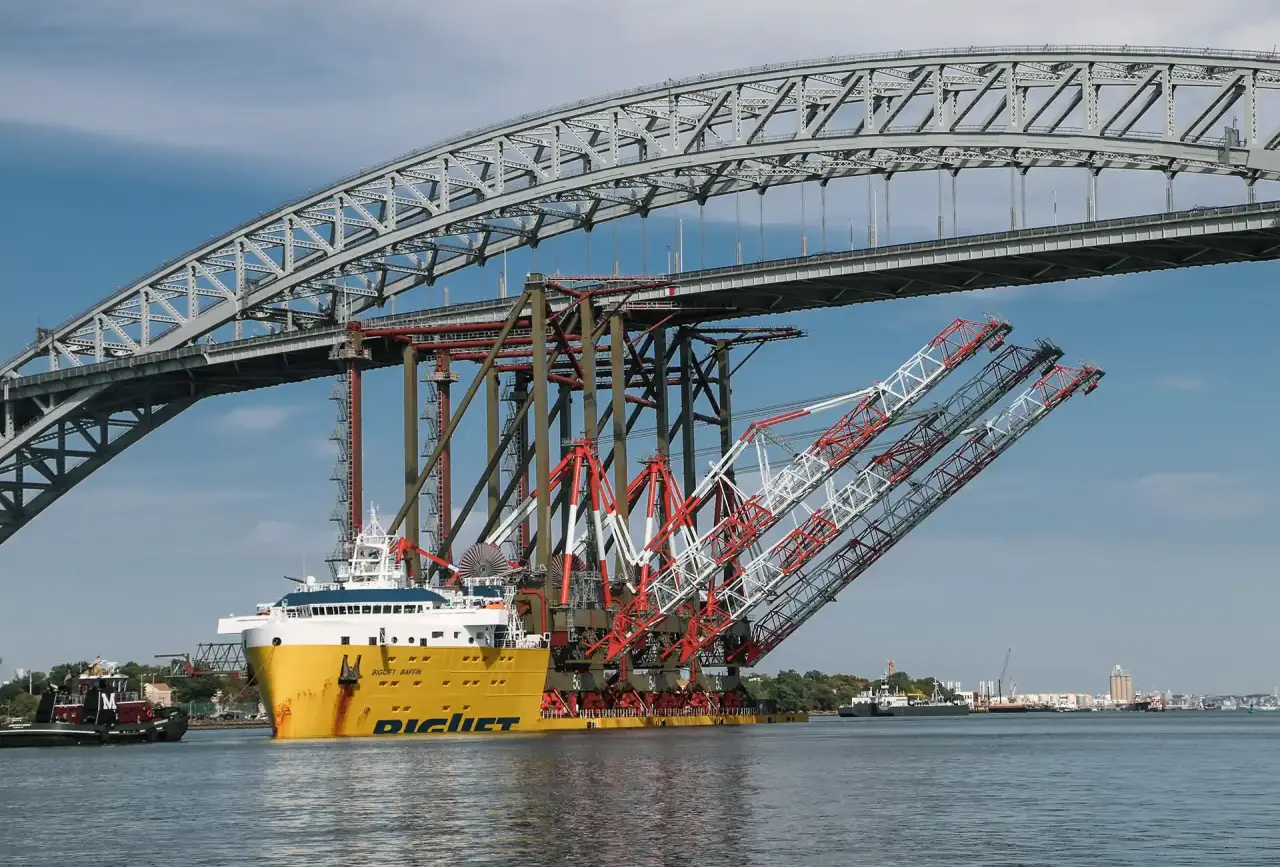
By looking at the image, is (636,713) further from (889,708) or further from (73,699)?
(889,708)

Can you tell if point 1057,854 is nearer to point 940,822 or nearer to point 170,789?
point 940,822

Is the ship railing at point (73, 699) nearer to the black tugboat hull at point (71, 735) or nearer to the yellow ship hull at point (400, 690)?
the black tugboat hull at point (71, 735)

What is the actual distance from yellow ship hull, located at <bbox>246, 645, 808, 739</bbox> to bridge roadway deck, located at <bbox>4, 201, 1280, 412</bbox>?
20.1m

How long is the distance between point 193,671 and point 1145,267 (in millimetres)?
44525

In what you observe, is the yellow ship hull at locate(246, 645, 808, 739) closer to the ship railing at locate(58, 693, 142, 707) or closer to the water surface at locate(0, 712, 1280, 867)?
the water surface at locate(0, 712, 1280, 867)

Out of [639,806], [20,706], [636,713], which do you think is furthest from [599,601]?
[20,706]

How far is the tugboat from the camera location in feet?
259

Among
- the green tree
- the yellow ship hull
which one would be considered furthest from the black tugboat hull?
the green tree

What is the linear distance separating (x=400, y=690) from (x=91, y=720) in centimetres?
1614

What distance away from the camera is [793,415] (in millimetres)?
88750

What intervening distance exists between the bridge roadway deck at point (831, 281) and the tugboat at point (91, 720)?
65.7 feet

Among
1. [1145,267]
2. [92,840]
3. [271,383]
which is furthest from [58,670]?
[92,840]

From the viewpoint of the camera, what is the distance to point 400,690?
237 ft

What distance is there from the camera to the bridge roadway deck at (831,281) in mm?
74188
